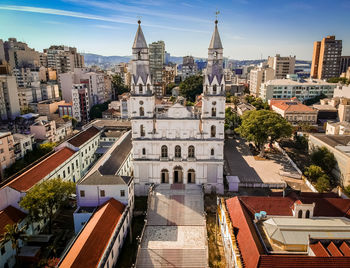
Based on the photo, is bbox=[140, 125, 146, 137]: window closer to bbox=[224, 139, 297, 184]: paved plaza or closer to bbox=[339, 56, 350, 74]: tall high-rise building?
bbox=[224, 139, 297, 184]: paved plaza

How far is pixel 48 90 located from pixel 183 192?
93.5m

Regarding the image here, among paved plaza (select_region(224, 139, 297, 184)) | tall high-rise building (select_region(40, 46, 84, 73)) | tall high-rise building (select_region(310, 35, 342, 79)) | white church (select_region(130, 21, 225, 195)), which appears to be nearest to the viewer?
white church (select_region(130, 21, 225, 195))

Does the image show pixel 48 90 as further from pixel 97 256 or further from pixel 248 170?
pixel 97 256

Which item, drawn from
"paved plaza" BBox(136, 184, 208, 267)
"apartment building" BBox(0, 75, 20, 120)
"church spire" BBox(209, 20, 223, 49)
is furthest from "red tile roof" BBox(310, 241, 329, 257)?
"apartment building" BBox(0, 75, 20, 120)

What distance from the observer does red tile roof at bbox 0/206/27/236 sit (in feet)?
101

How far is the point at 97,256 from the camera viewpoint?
2533 cm

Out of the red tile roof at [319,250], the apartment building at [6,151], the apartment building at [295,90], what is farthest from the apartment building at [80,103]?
the red tile roof at [319,250]

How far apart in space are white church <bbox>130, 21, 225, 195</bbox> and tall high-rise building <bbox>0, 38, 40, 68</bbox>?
408ft

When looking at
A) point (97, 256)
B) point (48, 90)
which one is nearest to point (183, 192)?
point (97, 256)

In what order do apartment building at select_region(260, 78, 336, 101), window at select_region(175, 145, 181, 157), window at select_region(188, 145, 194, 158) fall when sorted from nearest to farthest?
window at select_region(188, 145, 194, 158) < window at select_region(175, 145, 181, 157) < apartment building at select_region(260, 78, 336, 101)

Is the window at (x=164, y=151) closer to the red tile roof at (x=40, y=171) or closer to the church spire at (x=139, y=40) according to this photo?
the church spire at (x=139, y=40)

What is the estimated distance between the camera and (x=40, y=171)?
4075 centimetres

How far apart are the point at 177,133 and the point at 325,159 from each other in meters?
30.1

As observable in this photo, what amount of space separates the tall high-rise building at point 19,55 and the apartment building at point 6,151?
104 m
